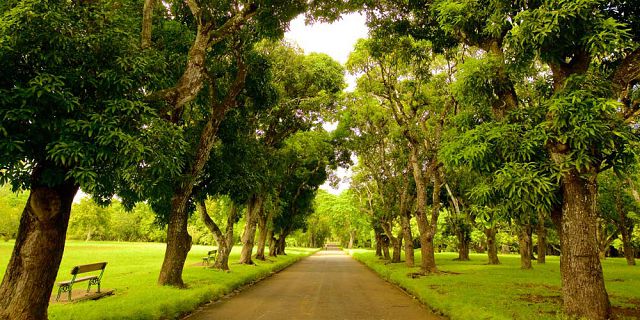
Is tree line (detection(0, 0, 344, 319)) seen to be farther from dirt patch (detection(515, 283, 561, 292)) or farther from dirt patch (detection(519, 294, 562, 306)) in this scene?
dirt patch (detection(515, 283, 561, 292))

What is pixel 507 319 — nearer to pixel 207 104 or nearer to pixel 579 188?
pixel 579 188

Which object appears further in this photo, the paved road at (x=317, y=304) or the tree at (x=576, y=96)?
the paved road at (x=317, y=304)

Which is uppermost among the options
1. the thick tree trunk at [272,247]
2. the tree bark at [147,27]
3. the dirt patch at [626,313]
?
the tree bark at [147,27]

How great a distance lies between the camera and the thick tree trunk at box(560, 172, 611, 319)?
822cm

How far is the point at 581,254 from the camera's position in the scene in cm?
839

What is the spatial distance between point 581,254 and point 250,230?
21382 mm

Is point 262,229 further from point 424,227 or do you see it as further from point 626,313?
point 626,313

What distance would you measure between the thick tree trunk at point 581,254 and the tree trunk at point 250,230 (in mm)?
20731

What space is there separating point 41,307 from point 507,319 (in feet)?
30.6

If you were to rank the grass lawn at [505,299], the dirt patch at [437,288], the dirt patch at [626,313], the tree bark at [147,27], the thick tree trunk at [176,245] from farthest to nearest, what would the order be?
1. the thick tree trunk at [176,245]
2. the dirt patch at [437,288]
3. the grass lawn at [505,299]
4. the tree bark at [147,27]
5. the dirt patch at [626,313]

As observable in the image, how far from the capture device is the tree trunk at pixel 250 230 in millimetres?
26250

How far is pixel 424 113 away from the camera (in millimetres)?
23453

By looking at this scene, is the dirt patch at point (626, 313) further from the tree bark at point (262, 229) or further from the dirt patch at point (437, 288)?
the tree bark at point (262, 229)

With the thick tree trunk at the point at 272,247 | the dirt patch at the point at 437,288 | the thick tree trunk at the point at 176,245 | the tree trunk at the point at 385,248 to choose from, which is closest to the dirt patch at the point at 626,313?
the dirt patch at the point at 437,288
